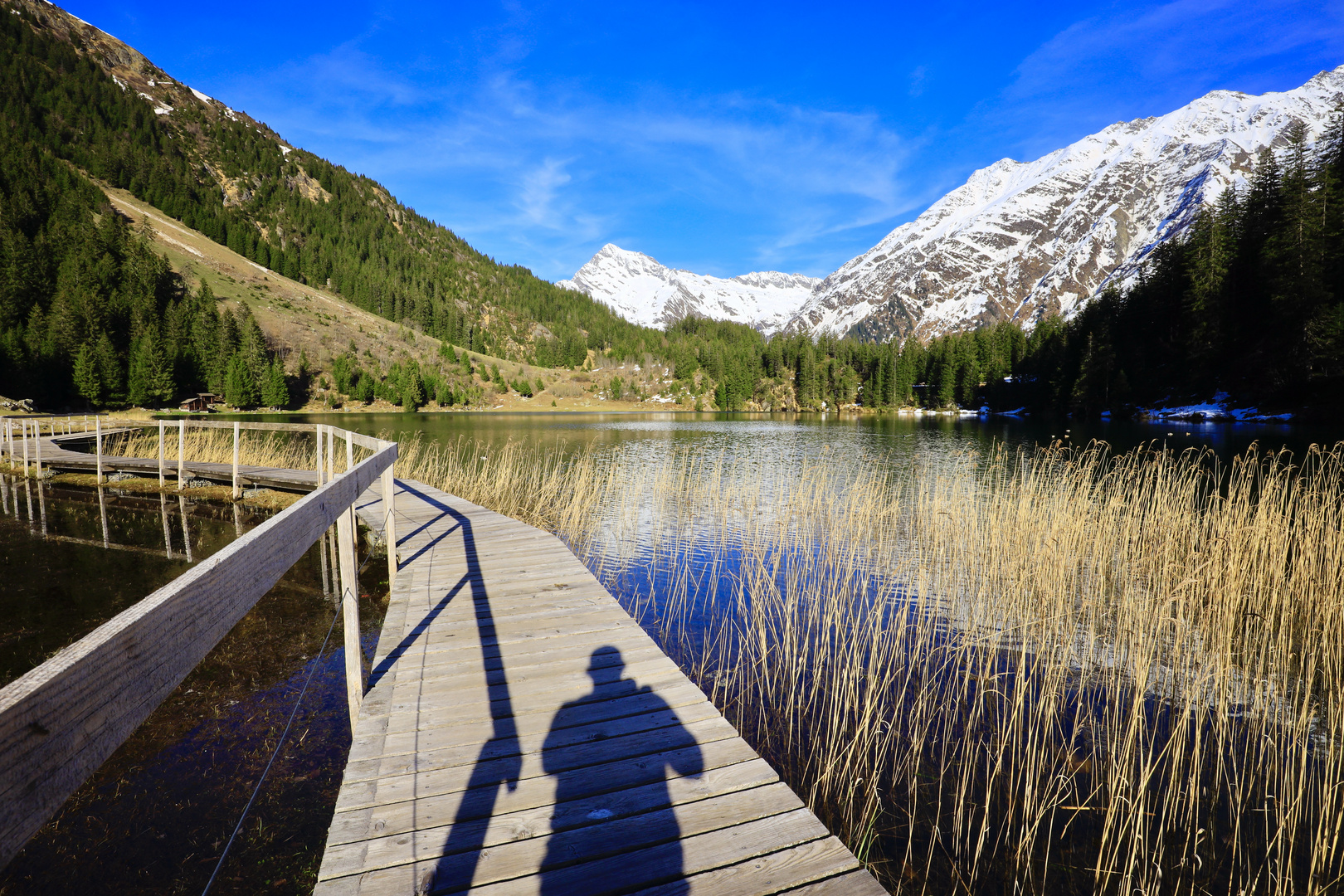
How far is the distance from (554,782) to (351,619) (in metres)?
1.68

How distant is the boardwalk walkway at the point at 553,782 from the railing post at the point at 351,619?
4.0 inches

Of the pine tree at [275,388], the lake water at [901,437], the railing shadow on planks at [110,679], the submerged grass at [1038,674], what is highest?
the pine tree at [275,388]

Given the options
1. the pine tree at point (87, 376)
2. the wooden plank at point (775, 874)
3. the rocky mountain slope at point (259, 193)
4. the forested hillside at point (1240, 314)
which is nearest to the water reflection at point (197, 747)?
the wooden plank at point (775, 874)

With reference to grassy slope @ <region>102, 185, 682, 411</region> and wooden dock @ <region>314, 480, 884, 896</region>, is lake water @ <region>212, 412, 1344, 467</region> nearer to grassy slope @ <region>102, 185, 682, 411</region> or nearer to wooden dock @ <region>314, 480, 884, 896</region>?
wooden dock @ <region>314, 480, 884, 896</region>

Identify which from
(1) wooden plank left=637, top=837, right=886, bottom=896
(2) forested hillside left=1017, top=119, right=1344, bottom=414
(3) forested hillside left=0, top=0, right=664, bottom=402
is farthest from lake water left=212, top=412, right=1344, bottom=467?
A: (3) forested hillside left=0, top=0, right=664, bottom=402

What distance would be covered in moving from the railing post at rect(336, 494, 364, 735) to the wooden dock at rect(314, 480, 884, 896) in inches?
4.5

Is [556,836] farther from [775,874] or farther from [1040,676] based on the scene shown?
[1040,676]

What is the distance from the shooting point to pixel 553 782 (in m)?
2.85

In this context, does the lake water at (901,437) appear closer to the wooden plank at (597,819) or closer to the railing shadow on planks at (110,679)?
the wooden plank at (597,819)

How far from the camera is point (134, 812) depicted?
3.69 m

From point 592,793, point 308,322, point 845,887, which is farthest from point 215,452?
point 308,322

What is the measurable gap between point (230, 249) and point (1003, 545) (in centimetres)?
13175

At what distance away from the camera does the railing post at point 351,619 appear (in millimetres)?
3498

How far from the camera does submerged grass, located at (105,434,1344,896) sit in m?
3.62
